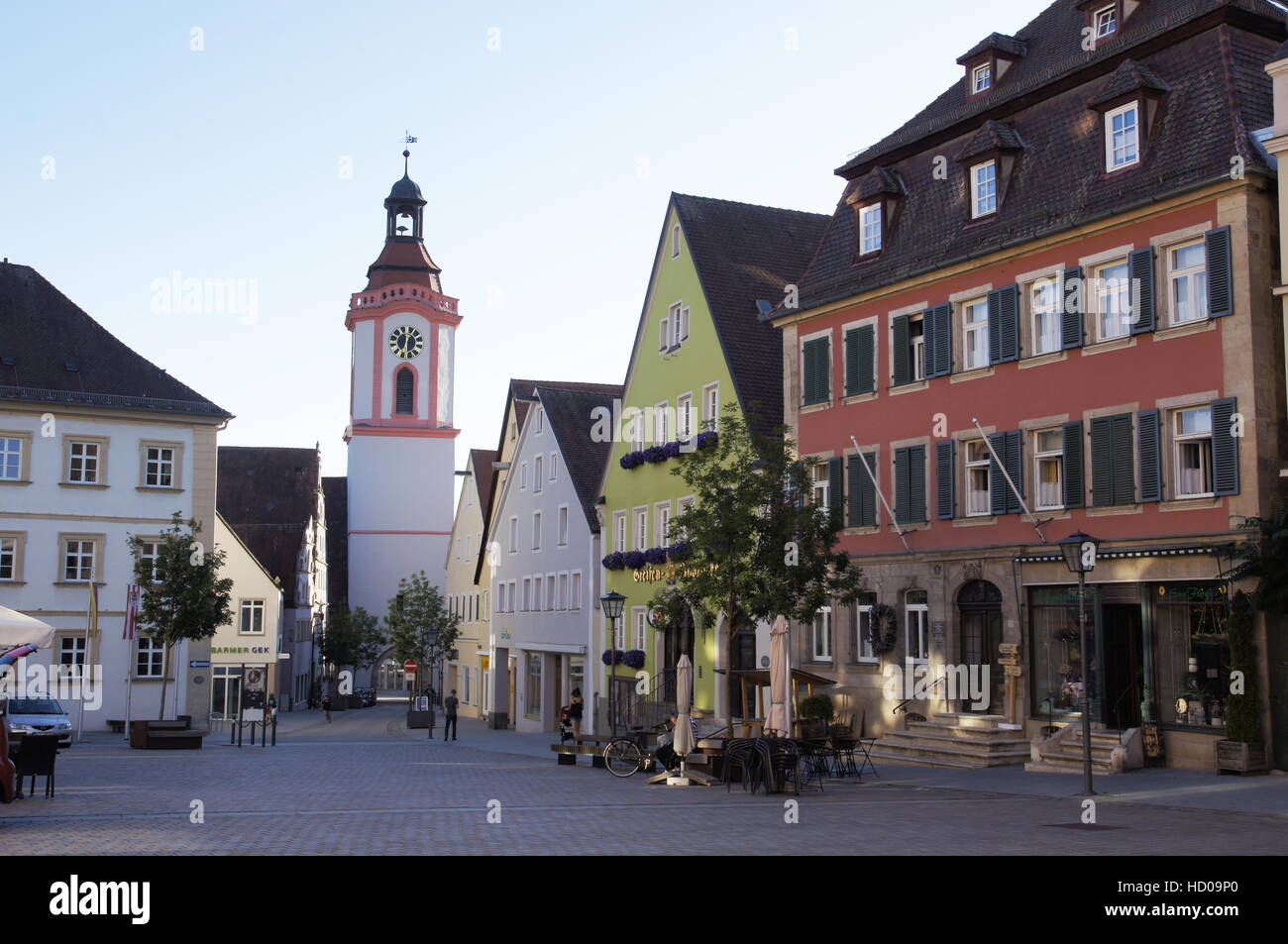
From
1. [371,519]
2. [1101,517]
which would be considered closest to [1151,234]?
[1101,517]

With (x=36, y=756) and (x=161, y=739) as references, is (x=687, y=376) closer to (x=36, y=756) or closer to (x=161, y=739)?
(x=161, y=739)

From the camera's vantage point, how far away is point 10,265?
48.0 metres

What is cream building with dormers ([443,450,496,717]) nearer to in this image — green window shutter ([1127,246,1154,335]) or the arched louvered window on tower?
the arched louvered window on tower

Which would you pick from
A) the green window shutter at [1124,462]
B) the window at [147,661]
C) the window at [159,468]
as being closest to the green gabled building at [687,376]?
the green window shutter at [1124,462]

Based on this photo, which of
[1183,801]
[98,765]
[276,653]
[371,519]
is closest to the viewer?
[1183,801]

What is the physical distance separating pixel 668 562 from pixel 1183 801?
69.0ft

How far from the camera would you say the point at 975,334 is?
2769 cm

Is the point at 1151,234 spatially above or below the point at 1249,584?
above

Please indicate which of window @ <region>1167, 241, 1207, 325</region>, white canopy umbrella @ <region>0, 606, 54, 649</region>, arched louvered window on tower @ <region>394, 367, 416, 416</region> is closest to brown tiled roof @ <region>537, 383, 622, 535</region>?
window @ <region>1167, 241, 1207, 325</region>

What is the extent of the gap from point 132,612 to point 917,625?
24243mm

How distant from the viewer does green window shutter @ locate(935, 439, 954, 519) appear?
2766cm

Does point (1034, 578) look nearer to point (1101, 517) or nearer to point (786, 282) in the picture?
point (1101, 517)

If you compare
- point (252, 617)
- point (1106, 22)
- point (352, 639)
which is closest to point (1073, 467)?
point (1106, 22)

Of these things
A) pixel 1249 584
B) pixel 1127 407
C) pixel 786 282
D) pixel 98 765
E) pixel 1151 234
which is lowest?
pixel 98 765
